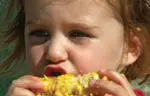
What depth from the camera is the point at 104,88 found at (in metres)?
1.61

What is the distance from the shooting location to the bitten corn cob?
1617 millimetres

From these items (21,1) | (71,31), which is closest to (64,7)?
(71,31)

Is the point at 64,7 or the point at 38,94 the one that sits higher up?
the point at 64,7

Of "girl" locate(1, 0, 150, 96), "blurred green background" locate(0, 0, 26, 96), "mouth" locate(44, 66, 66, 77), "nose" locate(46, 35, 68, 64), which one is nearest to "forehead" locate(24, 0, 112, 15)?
"girl" locate(1, 0, 150, 96)

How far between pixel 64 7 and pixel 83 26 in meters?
0.11

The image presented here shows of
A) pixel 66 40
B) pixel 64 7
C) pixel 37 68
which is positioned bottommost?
pixel 37 68

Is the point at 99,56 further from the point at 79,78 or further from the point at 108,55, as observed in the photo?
the point at 79,78

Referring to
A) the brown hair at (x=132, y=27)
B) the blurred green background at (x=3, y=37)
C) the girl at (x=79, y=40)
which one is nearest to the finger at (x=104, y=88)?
the girl at (x=79, y=40)

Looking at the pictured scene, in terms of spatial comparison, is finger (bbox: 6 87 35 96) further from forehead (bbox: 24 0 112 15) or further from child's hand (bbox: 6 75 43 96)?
forehead (bbox: 24 0 112 15)

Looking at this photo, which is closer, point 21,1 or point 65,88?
point 65,88

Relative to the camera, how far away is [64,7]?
1.80 metres

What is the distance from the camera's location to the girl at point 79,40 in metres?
1.67

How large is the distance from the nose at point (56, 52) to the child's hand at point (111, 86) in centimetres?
17

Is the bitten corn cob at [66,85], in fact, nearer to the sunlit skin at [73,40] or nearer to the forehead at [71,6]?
the sunlit skin at [73,40]
